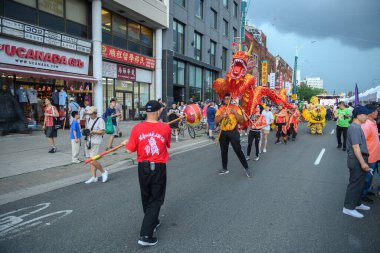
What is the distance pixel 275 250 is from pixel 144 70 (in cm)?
1898

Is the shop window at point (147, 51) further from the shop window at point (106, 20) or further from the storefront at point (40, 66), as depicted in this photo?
the storefront at point (40, 66)

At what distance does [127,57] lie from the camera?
18734mm

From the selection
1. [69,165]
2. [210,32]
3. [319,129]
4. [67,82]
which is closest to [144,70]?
[67,82]

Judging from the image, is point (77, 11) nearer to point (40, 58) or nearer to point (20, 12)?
point (20, 12)

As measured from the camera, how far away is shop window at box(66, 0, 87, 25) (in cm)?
1507

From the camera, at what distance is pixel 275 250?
135 inches

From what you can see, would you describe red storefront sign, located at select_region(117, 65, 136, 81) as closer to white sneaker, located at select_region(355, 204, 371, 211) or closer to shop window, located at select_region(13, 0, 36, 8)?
shop window, located at select_region(13, 0, 36, 8)

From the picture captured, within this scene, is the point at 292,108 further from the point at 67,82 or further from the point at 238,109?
the point at 67,82

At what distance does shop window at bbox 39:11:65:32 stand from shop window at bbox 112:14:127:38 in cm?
394

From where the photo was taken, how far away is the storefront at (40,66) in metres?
12.0

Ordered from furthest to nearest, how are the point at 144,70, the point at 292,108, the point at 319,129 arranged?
1. the point at 144,70
2. the point at 319,129
3. the point at 292,108

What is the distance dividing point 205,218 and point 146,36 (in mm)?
19003

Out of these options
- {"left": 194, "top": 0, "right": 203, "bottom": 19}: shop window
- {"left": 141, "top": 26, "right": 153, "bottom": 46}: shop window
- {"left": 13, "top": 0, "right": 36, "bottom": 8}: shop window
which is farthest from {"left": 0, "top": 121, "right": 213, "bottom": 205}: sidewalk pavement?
{"left": 194, "top": 0, "right": 203, "bottom": 19}: shop window

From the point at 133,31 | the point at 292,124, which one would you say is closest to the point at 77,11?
the point at 133,31
